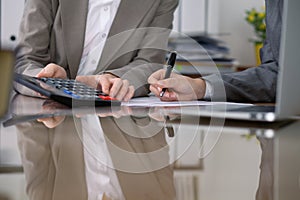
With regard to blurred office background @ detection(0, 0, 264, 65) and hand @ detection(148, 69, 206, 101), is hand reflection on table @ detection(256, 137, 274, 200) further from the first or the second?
blurred office background @ detection(0, 0, 264, 65)

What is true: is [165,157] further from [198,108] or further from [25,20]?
[25,20]

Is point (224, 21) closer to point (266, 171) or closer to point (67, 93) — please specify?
point (67, 93)

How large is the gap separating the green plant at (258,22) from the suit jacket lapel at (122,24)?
4.92 feet

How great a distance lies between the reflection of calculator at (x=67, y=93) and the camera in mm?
713

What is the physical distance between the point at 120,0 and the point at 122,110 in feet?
1.85

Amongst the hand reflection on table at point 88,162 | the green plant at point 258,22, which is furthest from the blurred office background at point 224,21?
the hand reflection on table at point 88,162

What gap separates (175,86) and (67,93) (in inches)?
8.9

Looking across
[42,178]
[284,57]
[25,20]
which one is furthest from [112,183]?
[25,20]

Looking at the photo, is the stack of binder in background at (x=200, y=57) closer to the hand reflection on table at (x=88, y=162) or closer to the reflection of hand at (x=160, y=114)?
the reflection of hand at (x=160, y=114)

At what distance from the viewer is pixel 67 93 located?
2.44ft

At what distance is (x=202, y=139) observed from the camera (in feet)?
1.71

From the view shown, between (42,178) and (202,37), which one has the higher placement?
(42,178)

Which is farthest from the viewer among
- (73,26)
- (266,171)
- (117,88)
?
(73,26)

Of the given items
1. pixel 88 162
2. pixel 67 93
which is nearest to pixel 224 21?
pixel 67 93
